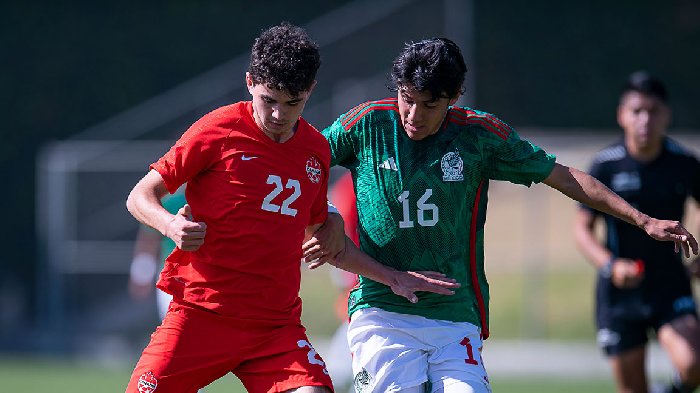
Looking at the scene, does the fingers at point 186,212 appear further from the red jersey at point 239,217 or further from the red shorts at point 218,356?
the red shorts at point 218,356

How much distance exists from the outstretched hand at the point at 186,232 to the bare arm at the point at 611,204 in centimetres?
154

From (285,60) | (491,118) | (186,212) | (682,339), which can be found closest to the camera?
(186,212)

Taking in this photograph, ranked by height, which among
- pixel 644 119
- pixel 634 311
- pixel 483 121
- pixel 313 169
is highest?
pixel 644 119

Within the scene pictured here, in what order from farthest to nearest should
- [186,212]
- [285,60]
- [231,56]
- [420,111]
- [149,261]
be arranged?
1. [231,56]
2. [149,261]
3. [420,111]
4. [285,60]
5. [186,212]

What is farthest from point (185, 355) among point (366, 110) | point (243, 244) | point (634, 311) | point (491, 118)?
point (634, 311)

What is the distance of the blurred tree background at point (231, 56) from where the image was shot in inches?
719

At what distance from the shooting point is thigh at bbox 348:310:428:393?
502 cm

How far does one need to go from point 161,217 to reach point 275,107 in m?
0.65

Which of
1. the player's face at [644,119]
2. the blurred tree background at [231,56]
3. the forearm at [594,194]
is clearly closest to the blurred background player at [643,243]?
the player's face at [644,119]

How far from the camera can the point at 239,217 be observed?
15.8ft

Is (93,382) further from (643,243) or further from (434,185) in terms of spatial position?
(434,185)

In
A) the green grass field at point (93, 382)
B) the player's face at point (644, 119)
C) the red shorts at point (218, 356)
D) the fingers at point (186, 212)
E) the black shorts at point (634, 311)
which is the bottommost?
the green grass field at point (93, 382)

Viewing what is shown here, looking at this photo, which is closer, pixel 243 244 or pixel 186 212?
pixel 186 212

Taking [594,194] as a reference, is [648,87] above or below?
above
